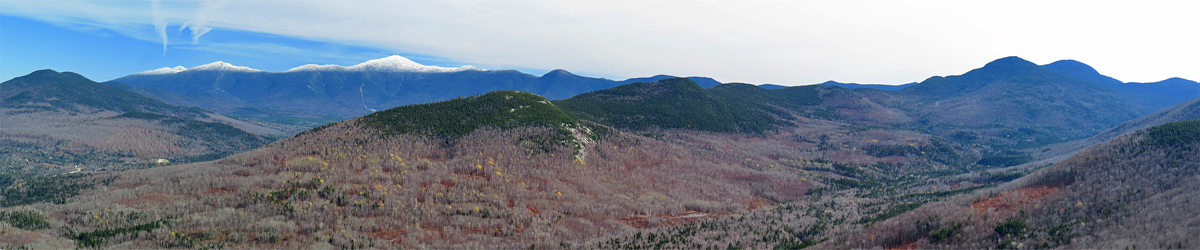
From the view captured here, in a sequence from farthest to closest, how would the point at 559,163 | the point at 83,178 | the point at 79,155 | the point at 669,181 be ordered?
the point at 79,155 → the point at 669,181 → the point at 559,163 → the point at 83,178

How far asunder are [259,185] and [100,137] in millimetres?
127983

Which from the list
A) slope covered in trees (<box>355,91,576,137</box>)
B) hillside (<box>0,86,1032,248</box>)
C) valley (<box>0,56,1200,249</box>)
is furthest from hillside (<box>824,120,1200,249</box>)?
slope covered in trees (<box>355,91,576,137</box>)

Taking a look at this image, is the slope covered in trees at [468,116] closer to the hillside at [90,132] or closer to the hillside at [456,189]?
the hillside at [456,189]

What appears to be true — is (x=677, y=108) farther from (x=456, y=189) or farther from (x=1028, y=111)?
(x=1028, y=111)

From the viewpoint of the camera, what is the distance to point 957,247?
20.6 metres

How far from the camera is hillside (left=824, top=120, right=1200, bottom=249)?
1875cm

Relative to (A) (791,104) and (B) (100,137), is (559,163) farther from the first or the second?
(B) (100,137)

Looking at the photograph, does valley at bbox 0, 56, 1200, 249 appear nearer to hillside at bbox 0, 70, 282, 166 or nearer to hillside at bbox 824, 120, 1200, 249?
hillside at bbox 824, 120, 1200, 249

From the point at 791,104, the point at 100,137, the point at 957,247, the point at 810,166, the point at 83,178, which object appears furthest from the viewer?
the point at 791,104

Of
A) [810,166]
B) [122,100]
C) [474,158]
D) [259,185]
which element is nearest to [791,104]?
[810,166]

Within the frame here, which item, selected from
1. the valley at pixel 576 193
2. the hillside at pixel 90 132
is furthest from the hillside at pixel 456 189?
the hillside at pixel 90 132

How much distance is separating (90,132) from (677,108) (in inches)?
5750

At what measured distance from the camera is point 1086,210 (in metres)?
22.7

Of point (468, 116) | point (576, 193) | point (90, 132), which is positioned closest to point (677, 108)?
point (468, 116)
